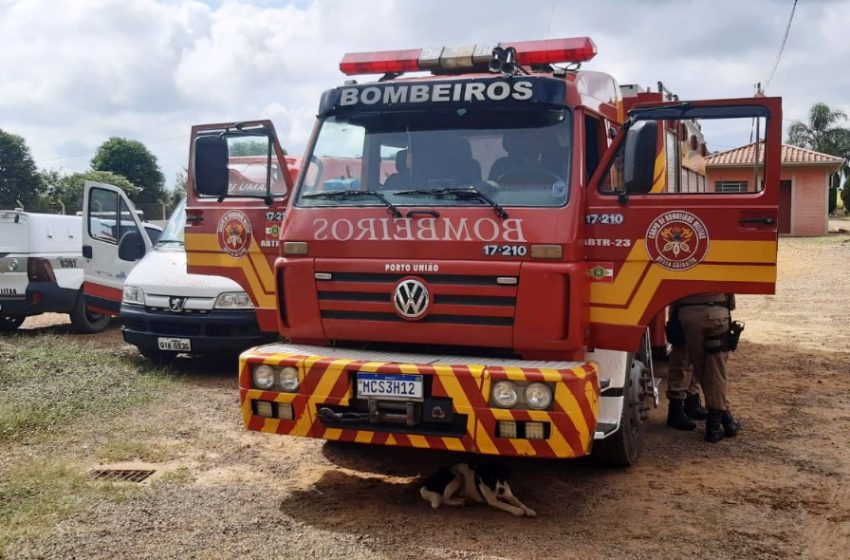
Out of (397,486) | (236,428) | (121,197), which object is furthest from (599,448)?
(121,197)

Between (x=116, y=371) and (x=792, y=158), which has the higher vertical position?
(x=792, y=158)

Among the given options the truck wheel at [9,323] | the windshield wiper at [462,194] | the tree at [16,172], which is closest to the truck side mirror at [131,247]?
the truck wheel at [9,323]

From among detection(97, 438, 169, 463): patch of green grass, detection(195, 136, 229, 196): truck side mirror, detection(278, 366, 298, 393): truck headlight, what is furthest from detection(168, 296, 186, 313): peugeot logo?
detection(278, 366, 298, 393): truck headlight

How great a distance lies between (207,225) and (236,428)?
1618 mm

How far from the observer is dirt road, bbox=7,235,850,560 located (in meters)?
4.23

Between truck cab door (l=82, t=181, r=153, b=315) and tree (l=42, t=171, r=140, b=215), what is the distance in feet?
101

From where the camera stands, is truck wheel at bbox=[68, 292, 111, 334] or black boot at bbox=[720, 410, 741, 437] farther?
truck wheel at bbox=[68, 292, 111, 334]

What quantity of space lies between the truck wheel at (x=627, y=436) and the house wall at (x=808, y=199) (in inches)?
1124

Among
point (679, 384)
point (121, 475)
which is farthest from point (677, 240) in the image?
point (121, 475)

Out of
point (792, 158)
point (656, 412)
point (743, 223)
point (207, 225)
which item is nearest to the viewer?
point (743, 223)

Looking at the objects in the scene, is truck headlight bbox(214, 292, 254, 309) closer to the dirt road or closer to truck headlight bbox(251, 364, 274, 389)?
the dirt road

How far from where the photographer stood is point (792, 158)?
31641 millimetres

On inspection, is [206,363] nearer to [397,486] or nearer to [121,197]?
[121,197]

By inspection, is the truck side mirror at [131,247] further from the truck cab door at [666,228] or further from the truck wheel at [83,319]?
the truck cab door at [666,228]
